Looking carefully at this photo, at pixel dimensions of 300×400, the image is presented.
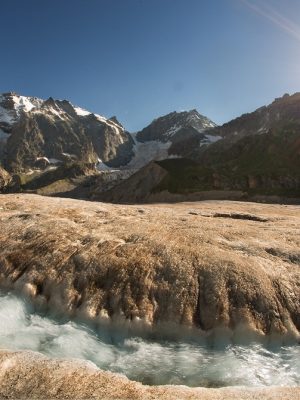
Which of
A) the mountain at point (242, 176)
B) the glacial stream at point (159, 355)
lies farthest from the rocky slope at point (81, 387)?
the mountain at point (242, 176)

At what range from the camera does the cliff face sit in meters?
22.6

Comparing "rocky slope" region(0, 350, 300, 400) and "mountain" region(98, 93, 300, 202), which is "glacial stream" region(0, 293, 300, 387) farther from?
"mountain" region(98, 93, 300, 202)

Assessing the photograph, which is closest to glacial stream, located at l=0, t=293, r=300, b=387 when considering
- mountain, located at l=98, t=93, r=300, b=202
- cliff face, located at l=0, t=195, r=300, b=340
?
cliff face, located at l=0, t=195, r=300, b=340

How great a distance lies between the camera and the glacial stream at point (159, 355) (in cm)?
1828

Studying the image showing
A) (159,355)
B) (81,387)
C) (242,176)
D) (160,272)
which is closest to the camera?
(81,387)

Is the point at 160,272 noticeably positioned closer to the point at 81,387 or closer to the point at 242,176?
the point at 81,387

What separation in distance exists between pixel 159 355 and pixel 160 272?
588cm

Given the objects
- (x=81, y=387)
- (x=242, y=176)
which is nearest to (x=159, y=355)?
(x=81, y=387)

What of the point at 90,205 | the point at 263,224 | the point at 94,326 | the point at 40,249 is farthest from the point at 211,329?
the point at 90,205

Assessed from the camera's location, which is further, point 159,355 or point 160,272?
point 160,272

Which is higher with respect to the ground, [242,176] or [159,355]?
[242,176]

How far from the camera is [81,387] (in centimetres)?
1530

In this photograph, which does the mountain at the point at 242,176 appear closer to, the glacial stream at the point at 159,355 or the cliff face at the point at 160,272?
the cliff face at the point at 160,272

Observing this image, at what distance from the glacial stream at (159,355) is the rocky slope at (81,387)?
1994 mm
